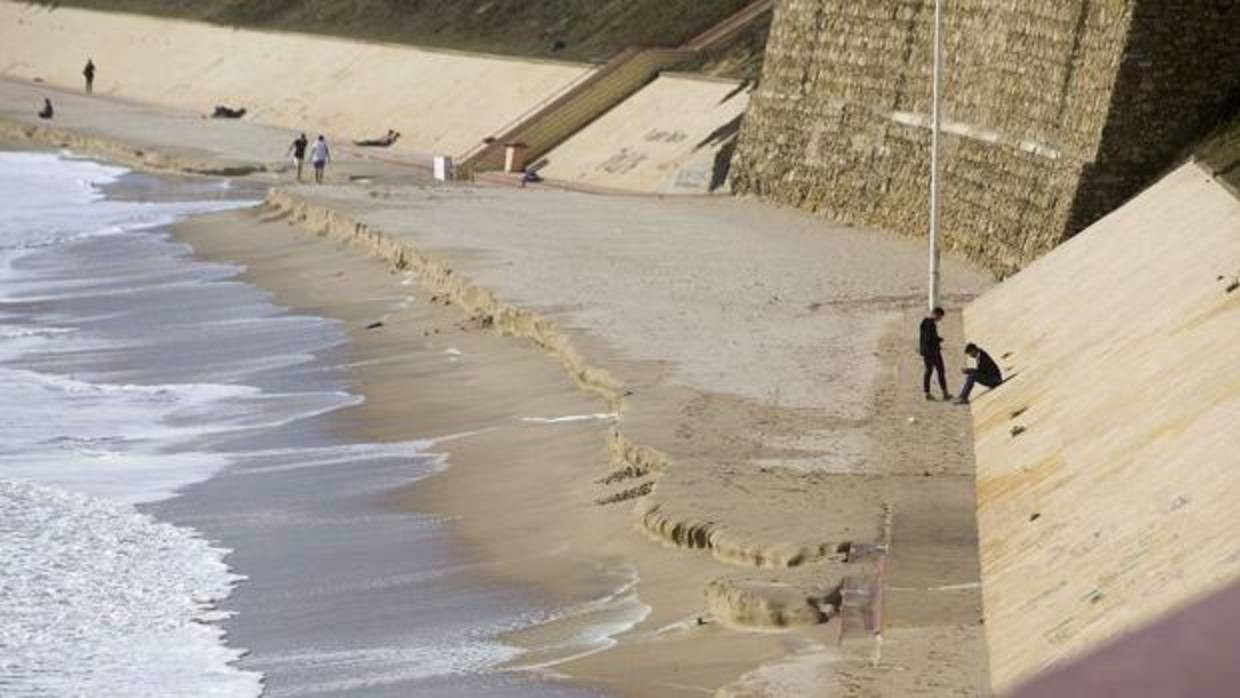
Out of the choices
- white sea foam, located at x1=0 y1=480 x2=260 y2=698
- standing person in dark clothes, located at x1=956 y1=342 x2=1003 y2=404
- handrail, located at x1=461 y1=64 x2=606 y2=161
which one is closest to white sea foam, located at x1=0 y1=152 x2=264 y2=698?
white sea foam, located at x1=0 y1=480 x2=260 y2=698

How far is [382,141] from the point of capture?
59.8 metres

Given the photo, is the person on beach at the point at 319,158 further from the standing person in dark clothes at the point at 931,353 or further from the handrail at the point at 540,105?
the standing person in dark clothes at the point at 931,353

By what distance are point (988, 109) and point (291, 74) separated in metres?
42.2

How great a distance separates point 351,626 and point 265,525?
3753mm

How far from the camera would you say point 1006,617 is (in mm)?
11227

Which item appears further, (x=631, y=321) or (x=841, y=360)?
(x=631, y=321)

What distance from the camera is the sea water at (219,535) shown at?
13180 millimetres

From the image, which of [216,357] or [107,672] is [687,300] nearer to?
[216,357]

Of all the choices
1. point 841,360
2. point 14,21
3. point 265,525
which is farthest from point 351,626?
point 14,21

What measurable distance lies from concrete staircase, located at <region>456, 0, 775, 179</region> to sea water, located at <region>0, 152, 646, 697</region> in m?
19.1

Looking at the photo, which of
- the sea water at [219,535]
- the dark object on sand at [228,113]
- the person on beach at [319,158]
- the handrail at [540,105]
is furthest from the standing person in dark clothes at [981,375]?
the dark object on sand at [228,113]

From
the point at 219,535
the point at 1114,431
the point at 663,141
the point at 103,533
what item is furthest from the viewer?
the point at 663,141

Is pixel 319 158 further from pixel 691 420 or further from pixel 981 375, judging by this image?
pixel 691 420

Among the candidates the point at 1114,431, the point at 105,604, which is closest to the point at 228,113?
the point at 105,604
